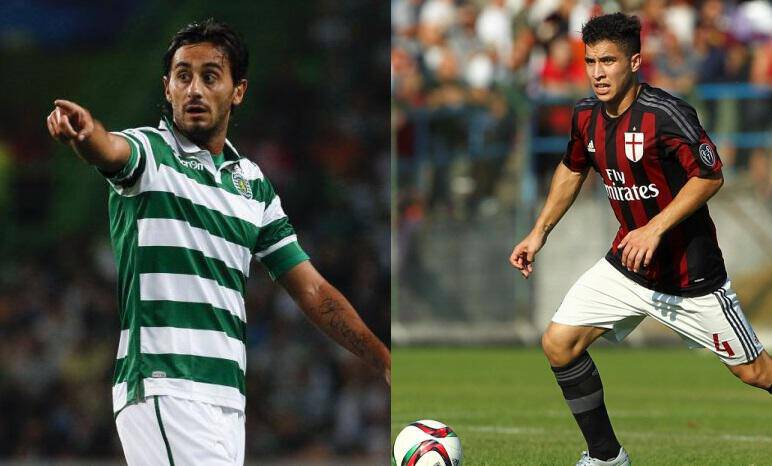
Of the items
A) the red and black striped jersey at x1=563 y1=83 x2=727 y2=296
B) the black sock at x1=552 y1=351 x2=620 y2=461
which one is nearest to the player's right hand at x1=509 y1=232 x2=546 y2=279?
the red and black striped jersey at x1=563 y1=83 x2=727 y2=296

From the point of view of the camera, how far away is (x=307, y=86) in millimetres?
21188

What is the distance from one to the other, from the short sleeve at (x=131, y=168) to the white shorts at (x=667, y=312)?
2.85 metres

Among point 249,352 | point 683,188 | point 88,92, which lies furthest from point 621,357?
point 88,92

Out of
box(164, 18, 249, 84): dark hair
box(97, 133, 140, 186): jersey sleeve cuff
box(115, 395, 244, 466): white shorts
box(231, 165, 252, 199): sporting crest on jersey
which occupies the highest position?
box(164, 18, 249, 84): dark hair

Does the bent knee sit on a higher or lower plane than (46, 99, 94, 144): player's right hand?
lower

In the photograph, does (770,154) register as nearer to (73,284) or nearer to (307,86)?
(307,86)

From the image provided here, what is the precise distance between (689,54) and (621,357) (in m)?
4.01

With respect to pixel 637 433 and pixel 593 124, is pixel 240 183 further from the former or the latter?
pixel 637 433

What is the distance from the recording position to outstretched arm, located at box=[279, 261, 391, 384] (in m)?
4.68

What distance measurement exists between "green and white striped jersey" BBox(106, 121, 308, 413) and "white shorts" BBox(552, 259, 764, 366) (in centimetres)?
252

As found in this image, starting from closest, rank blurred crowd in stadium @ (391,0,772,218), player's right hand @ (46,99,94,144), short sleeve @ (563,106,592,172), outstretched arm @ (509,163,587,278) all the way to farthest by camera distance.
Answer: player's right hand @ (46,99,94,144) < short sleeve @ (563,106,592,172) < outstretched arm @ (509,163,587,278) < blurred crowd in stadium @ (391,0,772,218)

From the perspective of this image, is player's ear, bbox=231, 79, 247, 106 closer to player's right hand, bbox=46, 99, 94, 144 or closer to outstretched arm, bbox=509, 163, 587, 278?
player's right hand, bbox=46, 99, 94, 144

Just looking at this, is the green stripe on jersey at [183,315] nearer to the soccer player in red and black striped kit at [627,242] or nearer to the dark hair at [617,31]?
the soccer player in red and black striped kit at [627,242]

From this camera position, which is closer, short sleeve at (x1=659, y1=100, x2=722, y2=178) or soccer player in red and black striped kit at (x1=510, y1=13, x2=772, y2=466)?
short sleeve at (x1=659, y1=100, x2=722, y2=178)
